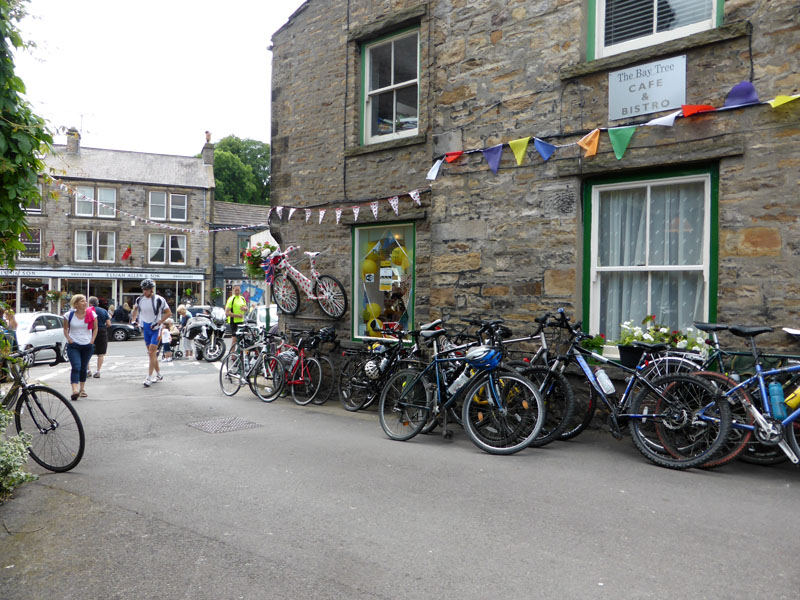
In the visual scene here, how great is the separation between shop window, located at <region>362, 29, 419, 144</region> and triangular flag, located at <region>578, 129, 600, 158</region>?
130 inches

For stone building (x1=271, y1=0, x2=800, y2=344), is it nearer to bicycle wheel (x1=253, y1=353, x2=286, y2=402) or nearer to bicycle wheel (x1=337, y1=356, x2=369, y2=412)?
bicycle wheel (x1=337, y1=356, x2=369, y2=412)

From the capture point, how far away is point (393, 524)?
13.9 feet

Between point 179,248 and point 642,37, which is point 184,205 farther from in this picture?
point 642,37

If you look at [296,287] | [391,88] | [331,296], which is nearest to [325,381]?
[331,296]

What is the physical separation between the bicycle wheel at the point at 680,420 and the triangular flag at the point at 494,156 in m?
3.30

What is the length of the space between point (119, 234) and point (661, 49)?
120 ft

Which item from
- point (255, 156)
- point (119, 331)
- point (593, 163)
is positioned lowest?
point (119, 331)

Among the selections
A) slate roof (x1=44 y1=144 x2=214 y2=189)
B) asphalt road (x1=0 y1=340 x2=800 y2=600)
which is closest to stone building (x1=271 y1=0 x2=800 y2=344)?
asphalt road (x1=0 y1=340 x2=800 y2=600)

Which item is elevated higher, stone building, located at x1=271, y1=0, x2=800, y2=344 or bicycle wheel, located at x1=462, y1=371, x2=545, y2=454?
stone building, located at x1=271, y1=0, x2=800, y2=344

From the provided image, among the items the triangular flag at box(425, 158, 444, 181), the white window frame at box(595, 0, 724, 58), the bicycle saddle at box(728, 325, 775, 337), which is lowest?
the bicycle saddle at box(728, 325, 775, 337)

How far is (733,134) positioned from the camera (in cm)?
617

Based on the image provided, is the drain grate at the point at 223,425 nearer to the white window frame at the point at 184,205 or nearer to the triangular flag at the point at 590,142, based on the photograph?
the triangular flag at the point at 590,142

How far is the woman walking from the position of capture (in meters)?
9.93

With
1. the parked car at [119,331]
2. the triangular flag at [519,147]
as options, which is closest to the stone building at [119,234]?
the parked car at [119,331]
